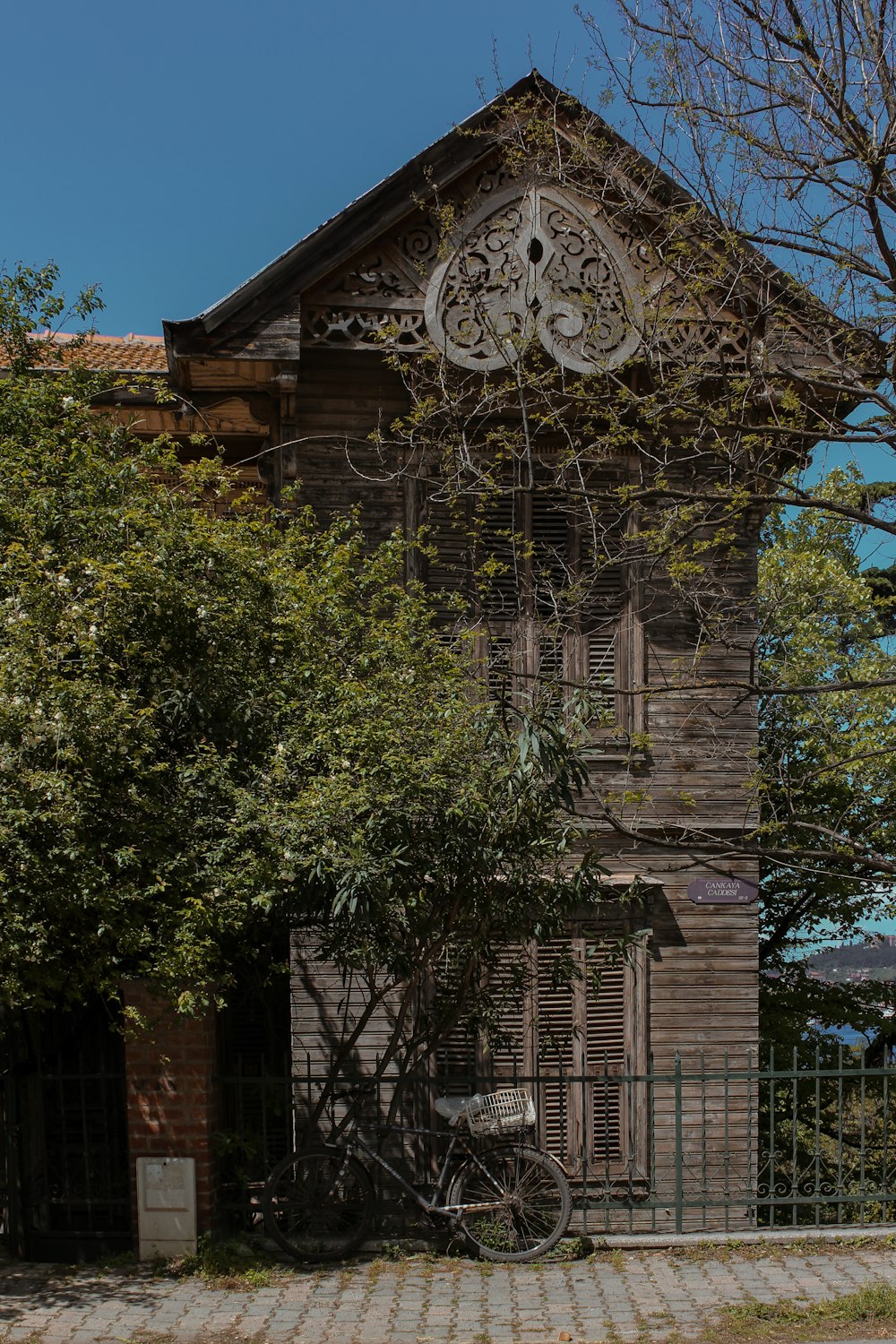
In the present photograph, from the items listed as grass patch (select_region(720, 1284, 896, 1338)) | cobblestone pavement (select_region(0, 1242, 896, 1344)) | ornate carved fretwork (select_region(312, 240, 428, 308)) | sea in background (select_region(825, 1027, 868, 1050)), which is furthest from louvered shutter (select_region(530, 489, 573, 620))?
sea in background (select_region(825, 1027, 868, 1050))

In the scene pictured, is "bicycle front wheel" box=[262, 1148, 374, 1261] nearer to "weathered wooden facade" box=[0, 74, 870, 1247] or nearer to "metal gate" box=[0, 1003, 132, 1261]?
"metal gate" box=[0, 1003, 132, 1261]

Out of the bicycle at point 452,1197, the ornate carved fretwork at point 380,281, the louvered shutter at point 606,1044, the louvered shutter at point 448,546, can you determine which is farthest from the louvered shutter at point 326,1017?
the ornate carved fretwork at point 380,281

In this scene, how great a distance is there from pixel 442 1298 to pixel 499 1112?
131 centimetres

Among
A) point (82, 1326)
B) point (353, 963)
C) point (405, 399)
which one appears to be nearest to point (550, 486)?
point (405, 399)

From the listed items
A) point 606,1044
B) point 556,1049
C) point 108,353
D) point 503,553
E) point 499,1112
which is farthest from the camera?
point 108,353

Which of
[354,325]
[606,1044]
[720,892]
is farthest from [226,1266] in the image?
[354,325]

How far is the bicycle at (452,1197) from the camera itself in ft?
25.0

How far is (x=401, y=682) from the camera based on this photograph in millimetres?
7973

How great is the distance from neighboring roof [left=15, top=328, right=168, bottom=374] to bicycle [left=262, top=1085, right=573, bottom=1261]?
19.8 feet

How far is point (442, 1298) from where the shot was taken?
7.07 m

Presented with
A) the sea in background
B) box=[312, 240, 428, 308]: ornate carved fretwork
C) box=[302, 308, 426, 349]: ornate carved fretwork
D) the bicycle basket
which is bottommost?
the sea in background

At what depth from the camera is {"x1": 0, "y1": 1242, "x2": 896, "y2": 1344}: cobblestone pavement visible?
657 centimetres

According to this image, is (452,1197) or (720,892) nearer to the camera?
(452,1197)

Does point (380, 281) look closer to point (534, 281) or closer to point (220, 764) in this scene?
point (534, 281)
